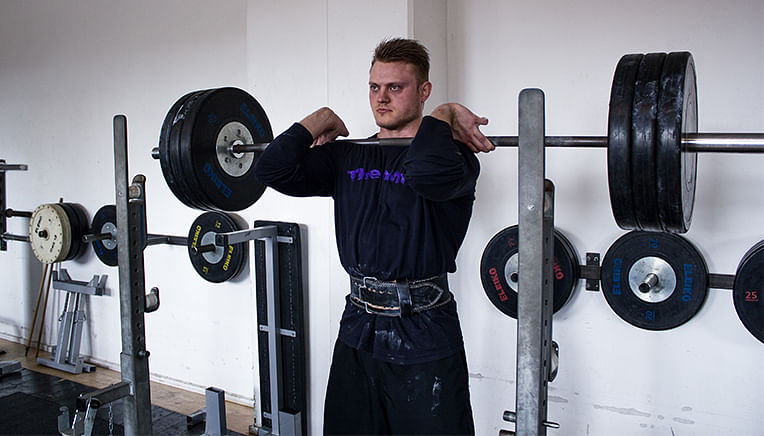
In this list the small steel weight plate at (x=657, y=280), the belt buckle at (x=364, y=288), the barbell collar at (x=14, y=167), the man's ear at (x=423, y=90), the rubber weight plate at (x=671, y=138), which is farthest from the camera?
the barbell collar at (x=14, y=167)

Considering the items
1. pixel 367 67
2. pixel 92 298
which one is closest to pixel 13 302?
pixel 92 298

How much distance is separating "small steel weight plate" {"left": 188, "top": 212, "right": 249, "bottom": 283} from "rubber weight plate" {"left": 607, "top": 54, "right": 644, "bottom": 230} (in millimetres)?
2044

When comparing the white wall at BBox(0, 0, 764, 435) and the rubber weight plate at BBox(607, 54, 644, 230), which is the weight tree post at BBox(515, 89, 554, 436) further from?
the white wall at BBox(0, 0, 764, 435)

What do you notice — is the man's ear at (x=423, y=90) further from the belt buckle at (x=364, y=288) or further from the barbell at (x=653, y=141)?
the belt buckle at (x=364, y=288)

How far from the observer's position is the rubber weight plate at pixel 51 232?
342cm

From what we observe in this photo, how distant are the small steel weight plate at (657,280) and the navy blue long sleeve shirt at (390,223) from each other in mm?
767

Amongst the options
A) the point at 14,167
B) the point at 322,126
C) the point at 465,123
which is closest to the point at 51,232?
the point at 14,167

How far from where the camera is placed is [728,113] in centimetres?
187

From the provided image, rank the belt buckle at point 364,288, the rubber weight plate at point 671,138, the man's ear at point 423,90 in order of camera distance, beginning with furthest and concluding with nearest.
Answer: the man's ear at point 423,90 → the belt buckle at point 364,288 → the rubber weight plate at point 671,138

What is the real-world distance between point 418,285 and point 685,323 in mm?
1038

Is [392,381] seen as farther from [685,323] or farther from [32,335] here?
[32,335]

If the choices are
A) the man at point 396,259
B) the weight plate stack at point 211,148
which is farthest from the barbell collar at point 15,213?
the man at point 396,259

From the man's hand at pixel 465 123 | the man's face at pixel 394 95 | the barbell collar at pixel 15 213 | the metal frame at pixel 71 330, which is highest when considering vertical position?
the man's face at pixel 394 95

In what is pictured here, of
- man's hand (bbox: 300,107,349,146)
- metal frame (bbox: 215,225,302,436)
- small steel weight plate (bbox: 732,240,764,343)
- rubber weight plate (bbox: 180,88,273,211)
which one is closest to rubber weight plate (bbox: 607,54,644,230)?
man's hand (bbox: 300,107,349,146)
